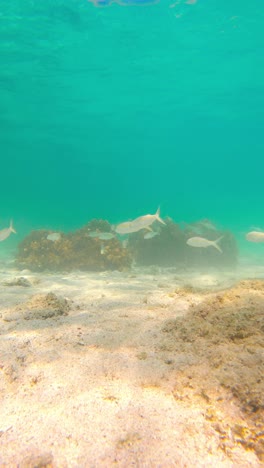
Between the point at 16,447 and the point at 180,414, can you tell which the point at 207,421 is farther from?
the point at 16,447

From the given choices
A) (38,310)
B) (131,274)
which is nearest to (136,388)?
(38,310)

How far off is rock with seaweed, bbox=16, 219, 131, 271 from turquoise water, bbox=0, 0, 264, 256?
16253 mm

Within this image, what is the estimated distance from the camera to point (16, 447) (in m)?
1.63

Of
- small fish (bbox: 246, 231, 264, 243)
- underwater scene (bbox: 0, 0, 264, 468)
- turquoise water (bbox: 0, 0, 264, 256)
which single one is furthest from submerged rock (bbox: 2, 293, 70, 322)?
turquoise water (bbox: 0, 0, 264, 256)

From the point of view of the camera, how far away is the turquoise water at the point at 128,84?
1898 centimetres

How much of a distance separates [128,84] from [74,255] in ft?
82.9

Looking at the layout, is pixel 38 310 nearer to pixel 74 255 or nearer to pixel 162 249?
pixel 74 255

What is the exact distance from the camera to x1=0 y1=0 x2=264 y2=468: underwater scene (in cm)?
176

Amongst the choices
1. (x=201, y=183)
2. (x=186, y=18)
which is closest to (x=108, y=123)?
(x=186, y=18)

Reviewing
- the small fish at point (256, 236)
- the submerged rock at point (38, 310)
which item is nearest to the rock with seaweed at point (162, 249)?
the small fish at point (256, 236)

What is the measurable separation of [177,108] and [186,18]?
17.5 meters

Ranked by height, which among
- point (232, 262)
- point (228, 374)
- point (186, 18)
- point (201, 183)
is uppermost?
point (201, 183)

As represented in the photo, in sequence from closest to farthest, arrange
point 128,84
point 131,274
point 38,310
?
point 38,310 → point 131,274 → point 128,84

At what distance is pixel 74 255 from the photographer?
422 inches
